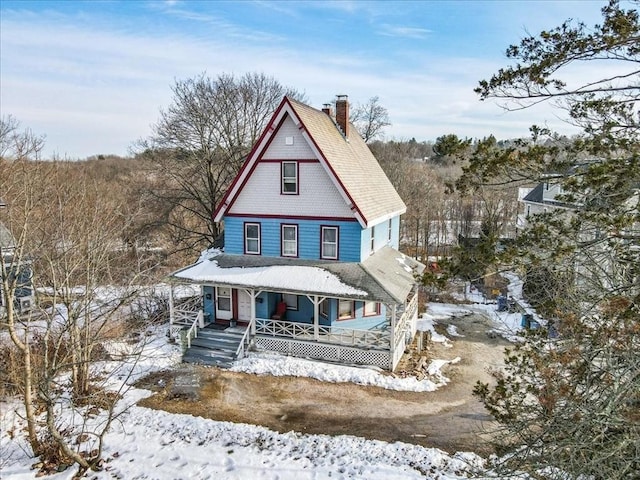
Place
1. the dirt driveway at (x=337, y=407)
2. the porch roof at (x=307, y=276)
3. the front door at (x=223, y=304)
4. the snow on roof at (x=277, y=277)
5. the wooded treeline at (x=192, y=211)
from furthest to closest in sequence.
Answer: the wooded treeline at (x=192, y=211)
the front door at (x=223, y=304)
the snow on roof at (x=277, y=277)
the porch roof at (x=307, y=276)
the dirt driveway at (x=337, y=407)

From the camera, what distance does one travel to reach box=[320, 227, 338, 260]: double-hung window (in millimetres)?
18688

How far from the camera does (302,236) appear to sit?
19.0m

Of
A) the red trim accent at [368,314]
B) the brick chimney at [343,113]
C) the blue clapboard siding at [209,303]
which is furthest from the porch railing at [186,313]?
the brick chimney at [343,113]

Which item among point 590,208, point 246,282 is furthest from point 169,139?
point 590,208

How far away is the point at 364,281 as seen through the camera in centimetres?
1725

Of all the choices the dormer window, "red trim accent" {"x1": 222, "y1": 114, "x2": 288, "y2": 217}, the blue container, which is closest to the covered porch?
"red trim accent" {"x1": 222, "y1": 114, "x2": 288, "y2": 217}

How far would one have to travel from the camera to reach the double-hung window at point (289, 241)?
63.1 ft

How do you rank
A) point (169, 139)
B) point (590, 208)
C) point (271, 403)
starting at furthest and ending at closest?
point (169, 139), point (271, 403), point (590, 208)

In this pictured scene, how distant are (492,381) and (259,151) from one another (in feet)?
44.4

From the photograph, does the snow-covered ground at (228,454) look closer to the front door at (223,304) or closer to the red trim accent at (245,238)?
the front door at (223,304)

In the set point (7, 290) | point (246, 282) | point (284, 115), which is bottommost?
point (246, 282)

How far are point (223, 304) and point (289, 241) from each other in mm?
4293

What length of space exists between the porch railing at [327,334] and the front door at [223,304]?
5.63ft

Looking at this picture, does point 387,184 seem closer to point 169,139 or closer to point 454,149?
point 169,139
